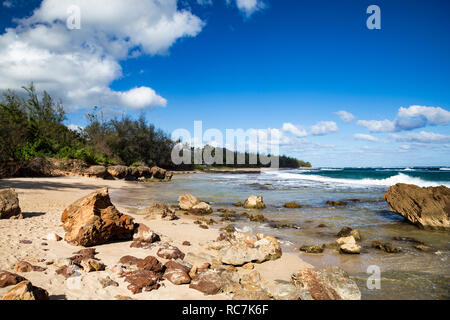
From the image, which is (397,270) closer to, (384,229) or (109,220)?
(384,229)

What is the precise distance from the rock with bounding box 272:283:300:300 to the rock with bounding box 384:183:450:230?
26.0 feet

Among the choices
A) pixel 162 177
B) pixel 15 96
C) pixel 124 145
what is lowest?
pixel 162 177

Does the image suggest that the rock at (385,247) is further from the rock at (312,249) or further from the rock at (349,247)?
the rock at (312,249)

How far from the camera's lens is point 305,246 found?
21.1 feet

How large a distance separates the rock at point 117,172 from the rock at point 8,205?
20521 millimetres

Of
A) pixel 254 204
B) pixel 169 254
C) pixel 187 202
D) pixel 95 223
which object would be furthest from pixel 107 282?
pixel 254 204

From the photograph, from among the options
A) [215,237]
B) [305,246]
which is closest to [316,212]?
[305,246]

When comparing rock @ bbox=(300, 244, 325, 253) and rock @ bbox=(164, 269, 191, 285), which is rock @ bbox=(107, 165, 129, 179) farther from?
rock @ bbox=(164, 269, 191, 285)

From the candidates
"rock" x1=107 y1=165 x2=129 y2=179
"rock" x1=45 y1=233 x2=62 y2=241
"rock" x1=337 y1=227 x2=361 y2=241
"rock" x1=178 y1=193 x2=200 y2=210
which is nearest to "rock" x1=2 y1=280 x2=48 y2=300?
"rock" x1=45 y1=233 x2=62 y2=241

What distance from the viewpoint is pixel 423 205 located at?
9367 mm

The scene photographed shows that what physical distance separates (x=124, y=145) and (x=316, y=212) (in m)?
39.6

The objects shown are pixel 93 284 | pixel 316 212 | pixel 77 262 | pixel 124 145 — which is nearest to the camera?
pixel 93 284

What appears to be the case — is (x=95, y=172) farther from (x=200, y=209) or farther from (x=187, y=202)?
(x=200, y=209)

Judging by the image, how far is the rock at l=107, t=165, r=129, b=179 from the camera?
2636cm
